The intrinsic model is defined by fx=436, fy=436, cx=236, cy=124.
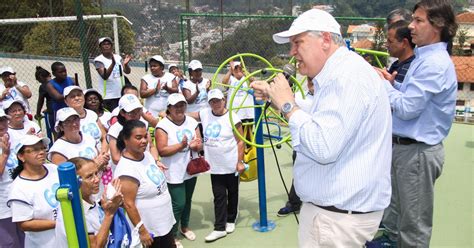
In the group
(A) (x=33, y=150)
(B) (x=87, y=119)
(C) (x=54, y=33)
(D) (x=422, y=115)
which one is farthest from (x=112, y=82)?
(C) (x=54, y=33)

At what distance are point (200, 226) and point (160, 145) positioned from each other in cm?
114

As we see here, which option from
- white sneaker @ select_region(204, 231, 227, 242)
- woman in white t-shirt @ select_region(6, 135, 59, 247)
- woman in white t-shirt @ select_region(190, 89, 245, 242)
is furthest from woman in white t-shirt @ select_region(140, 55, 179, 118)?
woman in white t-shirt @ select_region(6, 135, 59, 247)

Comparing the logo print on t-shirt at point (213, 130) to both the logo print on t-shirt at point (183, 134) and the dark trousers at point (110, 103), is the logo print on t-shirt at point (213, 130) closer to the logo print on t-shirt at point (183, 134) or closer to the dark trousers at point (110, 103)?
the logo print on t-shirt at point (183, 134)

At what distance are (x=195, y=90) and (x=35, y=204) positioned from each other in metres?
3.35

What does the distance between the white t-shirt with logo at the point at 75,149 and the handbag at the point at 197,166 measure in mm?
861

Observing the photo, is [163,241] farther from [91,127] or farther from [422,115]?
[422,115]

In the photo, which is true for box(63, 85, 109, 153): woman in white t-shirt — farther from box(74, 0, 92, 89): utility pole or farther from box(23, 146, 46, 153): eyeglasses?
box(74, 0, 92, 89): utility pole

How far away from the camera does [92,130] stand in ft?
14.8

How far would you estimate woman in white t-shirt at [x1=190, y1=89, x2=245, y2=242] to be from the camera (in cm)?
425

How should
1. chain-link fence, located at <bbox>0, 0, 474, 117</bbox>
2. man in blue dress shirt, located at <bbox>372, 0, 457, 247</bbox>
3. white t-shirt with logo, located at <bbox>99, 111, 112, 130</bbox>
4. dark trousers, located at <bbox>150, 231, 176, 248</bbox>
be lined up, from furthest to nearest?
chain-link fence, located at <bbox>0, 0, 474, 117</bbox>, white t-shirt with logo, located at <bbox>99, 111, 112, 130</bbox>, dark trousers, located at <bbox>150, 231, 176, 248</bbox>, man in blue dress shirt, located at <bbox>372, 0, 457, 247</bbox>

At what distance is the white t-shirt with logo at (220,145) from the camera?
4.23 m

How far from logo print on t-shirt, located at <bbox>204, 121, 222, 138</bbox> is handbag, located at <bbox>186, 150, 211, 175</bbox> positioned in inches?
10.6

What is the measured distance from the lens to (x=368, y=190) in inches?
82.7

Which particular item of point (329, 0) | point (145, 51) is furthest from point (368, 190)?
point (145, 51)
